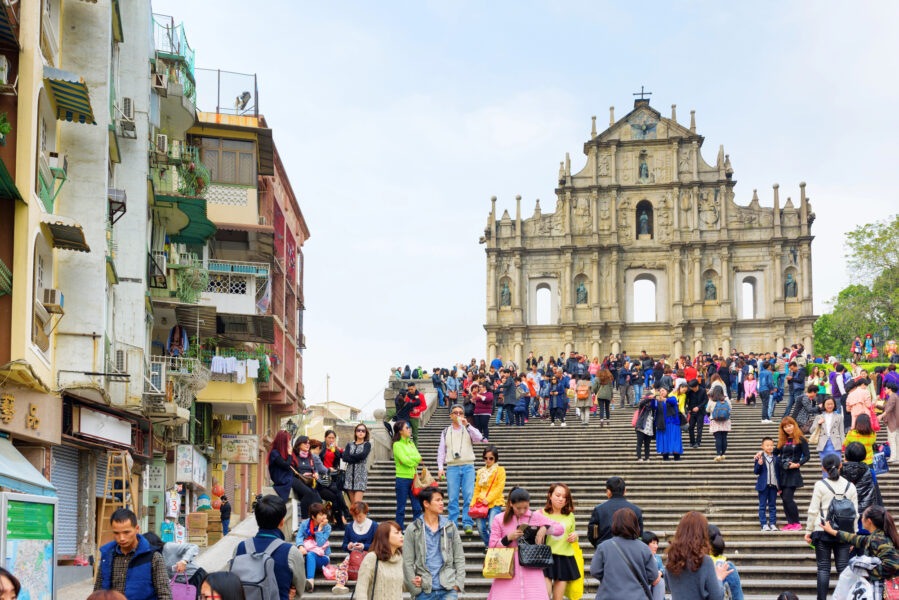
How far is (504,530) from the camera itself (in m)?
10.6

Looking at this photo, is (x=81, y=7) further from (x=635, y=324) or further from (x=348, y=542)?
(x=635, y=324)

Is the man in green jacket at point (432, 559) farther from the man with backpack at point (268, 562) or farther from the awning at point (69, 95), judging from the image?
the awning at point (69, 95)

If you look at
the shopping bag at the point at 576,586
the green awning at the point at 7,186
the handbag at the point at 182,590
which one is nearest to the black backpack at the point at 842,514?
the shopping bag at the point at 576,586

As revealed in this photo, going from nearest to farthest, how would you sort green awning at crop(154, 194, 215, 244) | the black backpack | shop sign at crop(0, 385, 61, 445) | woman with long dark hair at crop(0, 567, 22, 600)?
woman with long dark hair at crop(0, 567, 22, 600), the black backpack, shop sign at crop(0, 385, 61, 445), green awning at crop(154, 194, 215, 244)

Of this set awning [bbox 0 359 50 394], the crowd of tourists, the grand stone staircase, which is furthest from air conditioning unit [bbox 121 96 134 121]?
the grand stone staircase

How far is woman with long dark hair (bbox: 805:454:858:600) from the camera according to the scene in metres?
12.5

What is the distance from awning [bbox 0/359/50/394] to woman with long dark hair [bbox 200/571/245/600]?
958 centimetres

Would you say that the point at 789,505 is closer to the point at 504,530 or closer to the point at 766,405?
the point at 504,530

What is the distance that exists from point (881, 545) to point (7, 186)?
40.1ft

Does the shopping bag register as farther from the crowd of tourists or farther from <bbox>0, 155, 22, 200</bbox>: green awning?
<bbox>0, 155, 22, 200</bbox>: green awning

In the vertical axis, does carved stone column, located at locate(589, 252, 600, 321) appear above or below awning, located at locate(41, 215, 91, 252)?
above

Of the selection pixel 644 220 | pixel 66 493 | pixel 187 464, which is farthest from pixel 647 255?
pixel 66 493

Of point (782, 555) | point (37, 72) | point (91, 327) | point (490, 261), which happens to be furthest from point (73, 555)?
point (490, 261)

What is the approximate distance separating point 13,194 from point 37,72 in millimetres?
2025
